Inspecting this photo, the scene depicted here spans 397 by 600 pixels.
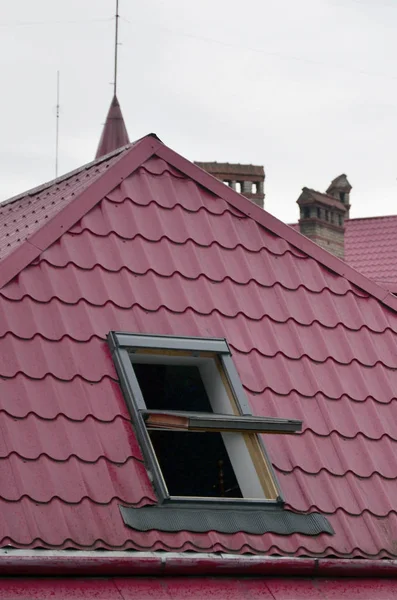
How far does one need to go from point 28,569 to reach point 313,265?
12.4 feet

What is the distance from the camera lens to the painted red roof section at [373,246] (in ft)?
77.5

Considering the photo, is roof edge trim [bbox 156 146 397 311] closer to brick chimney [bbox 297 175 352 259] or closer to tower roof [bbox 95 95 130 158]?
tower roof [bbox 95 95 130 158]

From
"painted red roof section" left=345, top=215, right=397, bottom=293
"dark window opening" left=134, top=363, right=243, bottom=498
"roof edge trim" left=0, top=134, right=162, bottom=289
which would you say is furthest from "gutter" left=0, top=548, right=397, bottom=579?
"painted red roof section" left=345, top=215, right=397, bottom=293

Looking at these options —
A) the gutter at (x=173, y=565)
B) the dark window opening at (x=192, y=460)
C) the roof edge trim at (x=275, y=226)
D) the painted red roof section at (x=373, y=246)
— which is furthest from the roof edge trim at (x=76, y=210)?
the painted red roof section at (x=373, y=246)

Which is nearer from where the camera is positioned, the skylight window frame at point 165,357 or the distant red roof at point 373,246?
the skylight window frame at point 165,357

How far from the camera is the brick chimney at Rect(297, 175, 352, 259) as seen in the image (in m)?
19.8

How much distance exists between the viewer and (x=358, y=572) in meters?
7.75

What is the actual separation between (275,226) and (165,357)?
5.69ft

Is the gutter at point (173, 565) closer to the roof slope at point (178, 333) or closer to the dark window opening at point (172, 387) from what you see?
the roof slope at point (178, 333)

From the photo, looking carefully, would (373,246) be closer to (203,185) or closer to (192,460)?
(203,185)

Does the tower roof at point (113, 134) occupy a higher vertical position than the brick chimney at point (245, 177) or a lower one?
lower

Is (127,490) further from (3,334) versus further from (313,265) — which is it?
(313,265)

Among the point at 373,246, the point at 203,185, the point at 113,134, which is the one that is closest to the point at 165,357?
the point at 203,185

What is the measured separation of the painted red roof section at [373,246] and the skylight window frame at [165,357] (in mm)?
14423
